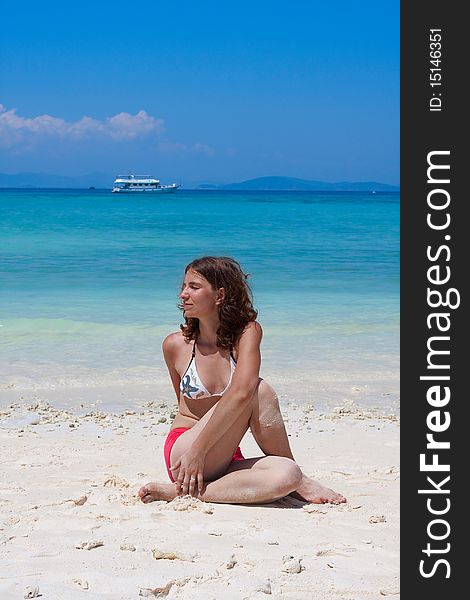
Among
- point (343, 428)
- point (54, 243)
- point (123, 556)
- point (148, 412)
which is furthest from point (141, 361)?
point (54, 243)

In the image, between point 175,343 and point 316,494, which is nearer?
point 316,494

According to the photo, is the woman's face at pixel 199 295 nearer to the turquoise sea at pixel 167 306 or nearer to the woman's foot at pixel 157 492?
the woman's foot at pixel 157 492

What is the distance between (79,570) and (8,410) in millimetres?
3502

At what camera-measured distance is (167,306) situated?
508 inches

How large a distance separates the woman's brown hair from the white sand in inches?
33.2

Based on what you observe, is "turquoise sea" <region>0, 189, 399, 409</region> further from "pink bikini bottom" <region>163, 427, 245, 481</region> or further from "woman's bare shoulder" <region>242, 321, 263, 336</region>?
"woman's bare shoulder" <region>242, 321, 263, 336</region>

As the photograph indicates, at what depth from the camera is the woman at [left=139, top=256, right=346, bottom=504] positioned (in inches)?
171

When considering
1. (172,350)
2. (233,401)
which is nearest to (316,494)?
(233,401)

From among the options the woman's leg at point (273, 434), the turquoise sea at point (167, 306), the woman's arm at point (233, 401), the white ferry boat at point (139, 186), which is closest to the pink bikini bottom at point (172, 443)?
the woman's leg at point (273, 434)

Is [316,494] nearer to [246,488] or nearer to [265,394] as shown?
[246,488]

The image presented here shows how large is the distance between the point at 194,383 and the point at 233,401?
0.36 m

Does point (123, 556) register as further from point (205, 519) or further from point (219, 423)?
point (219, 423)

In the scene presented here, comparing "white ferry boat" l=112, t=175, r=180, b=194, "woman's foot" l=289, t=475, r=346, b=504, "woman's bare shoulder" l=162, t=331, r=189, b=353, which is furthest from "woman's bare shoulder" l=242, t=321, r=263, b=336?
"white ferry boat" l=112, t=175, r=180, b=194

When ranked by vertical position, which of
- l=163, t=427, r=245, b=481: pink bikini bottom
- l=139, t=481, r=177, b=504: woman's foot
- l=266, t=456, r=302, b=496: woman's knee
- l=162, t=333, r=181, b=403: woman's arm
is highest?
l=162, t=333, r=181, b=403: woman's arm
